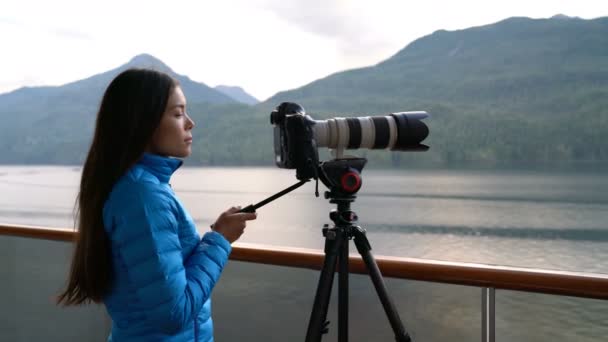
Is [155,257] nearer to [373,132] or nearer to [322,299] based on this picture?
[322,299]

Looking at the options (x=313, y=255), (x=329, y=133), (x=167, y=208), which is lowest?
(x=313, y=255)

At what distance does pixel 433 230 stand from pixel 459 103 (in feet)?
27.6

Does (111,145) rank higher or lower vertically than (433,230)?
higher

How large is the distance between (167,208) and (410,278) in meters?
0.69

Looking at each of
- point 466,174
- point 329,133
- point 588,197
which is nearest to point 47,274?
point 329,133

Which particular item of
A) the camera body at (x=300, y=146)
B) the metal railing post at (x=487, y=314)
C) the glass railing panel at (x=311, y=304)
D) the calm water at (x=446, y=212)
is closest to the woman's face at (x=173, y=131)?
the camera body at (x=300, y=146)

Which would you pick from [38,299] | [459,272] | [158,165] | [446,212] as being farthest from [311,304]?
[446,212]

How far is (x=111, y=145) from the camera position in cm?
83

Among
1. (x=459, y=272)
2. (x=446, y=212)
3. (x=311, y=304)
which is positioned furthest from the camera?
(x=446, y=212)

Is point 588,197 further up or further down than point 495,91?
further down

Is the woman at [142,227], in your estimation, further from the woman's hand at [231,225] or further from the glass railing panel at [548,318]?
the glass railing panel at [548,318]

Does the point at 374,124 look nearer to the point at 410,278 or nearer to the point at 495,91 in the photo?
the point at 410,278

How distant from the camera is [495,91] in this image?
35.4m

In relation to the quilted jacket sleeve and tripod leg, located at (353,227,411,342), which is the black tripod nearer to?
tripod leg, located at (353,227,411,342)
